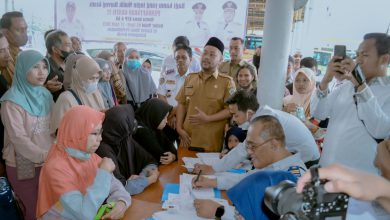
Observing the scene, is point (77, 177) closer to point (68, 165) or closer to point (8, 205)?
point (68, 165)

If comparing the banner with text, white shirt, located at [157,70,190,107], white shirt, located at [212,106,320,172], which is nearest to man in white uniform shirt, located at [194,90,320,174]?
white shirt, located at [212,106,320,172]

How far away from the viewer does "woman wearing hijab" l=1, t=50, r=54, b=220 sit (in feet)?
6.70

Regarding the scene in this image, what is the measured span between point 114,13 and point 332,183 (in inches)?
219

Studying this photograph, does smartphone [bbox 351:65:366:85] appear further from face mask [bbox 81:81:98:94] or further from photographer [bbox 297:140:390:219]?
face mask [bbox 81:81:98:94]

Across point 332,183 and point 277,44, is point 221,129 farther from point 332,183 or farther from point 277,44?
point 332,183

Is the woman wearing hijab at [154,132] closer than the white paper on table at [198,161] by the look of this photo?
No

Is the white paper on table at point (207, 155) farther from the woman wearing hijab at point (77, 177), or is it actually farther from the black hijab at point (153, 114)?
the woman wearing hijab at point (77, 177)

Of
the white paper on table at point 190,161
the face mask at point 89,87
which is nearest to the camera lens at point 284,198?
the white paper on table at point 190,161

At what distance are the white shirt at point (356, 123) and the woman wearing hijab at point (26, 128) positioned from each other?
1.95 meters

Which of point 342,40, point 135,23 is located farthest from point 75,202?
point 135,23

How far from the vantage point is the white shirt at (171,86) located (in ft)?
12.5

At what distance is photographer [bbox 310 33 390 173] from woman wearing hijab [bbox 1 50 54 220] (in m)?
1.96

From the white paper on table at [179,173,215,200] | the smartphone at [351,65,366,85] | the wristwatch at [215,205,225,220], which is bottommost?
the white paper on table at [179,173,215,200]

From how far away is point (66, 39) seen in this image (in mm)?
2918
